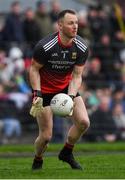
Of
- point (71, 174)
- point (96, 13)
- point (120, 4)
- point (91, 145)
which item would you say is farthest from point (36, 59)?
point (120, 4)

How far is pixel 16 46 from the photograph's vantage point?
70.3 feet

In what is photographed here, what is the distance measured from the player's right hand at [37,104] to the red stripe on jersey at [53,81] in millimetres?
362

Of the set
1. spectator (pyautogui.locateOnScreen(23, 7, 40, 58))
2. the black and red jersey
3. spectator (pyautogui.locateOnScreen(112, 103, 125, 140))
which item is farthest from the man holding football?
spectator (pyautogui.locateOnScreen(23, 7, 40, 58))

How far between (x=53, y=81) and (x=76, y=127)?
2.57 feet

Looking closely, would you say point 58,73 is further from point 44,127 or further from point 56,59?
point 44,127

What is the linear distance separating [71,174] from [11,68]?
30.2 feet

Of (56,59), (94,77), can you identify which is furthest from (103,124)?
(56,59)

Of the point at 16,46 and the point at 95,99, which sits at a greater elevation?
the point at 16,46

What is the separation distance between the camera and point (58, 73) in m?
12.5

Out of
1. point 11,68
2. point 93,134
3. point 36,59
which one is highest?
point 36,59

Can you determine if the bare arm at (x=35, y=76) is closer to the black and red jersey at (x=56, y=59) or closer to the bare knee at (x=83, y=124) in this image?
the black and red jersey at (x=56, y=59)

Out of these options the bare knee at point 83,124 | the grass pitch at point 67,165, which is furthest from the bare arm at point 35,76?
the grass pitch at point 67,165

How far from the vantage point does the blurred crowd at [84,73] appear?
20500mm

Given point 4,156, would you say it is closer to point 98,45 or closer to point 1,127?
point 1,127
